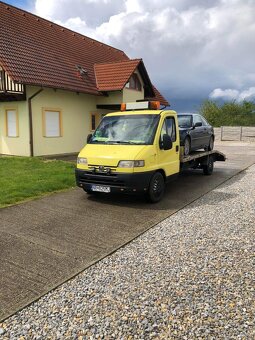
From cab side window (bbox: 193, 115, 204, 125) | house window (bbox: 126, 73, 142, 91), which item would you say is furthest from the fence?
cab side window (bbox: 193, 115, 204, 125)

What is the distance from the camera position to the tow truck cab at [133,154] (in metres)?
7.02

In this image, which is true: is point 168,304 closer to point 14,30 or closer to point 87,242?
point 87,242

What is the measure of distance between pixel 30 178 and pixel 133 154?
4.68 metres

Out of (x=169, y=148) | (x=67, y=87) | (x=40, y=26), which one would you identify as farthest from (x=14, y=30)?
(x=169, y=148)

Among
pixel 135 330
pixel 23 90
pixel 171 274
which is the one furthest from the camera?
pixel 23 90

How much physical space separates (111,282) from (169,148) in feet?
15.1

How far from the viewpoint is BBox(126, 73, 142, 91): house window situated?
20688 millimetres

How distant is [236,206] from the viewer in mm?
7344

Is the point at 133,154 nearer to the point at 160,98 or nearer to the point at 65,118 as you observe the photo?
the point at 65,118

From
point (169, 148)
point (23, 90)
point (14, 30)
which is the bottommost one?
point (169, 148)

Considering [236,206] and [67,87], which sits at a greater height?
[67,87]

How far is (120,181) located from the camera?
7027mm

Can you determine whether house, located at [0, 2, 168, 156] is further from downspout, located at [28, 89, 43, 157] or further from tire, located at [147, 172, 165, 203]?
tire, located at [147, 172, 165, 203]

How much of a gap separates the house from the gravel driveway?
11815 millimetres
